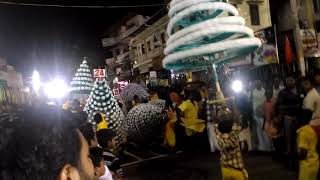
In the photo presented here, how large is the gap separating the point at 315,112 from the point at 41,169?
759 cm

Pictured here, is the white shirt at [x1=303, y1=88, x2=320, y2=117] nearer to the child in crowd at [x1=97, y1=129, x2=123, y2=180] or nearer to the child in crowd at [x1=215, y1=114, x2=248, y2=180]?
the child in crowd at [x1=215, y1=114, x2=248, y2=180]

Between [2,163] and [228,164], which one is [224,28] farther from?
[2,163]

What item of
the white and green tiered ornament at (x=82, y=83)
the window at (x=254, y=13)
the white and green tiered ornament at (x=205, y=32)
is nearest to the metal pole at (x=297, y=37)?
the window at (x=254, y=13)

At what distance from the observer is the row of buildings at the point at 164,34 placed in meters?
19.0

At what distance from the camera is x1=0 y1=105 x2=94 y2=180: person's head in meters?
1.75

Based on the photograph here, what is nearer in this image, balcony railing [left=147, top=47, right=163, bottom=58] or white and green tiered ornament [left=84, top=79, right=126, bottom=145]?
white and green tiered ornament [left=84, top=79, right=126, bottom=145]

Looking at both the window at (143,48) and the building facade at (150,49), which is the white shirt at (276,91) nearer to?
the building facade at (150,49)

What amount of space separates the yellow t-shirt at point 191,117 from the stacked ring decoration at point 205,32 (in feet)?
16.9

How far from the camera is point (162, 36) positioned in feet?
126

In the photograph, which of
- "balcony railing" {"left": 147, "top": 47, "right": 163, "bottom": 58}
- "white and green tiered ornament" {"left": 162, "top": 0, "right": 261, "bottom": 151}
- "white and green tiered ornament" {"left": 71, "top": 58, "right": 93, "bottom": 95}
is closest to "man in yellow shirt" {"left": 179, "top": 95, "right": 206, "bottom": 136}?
"white and green tiered ornament" {"left": 162, "top": 0, "right": 261, "bottom": 151}

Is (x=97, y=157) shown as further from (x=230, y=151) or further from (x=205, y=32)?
(x=230, y=151)

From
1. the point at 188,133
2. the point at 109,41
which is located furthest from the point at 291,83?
the point at 109,41

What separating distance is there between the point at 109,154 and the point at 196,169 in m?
5.34

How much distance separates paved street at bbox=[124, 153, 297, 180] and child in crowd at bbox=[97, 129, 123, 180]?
13.9 feet
